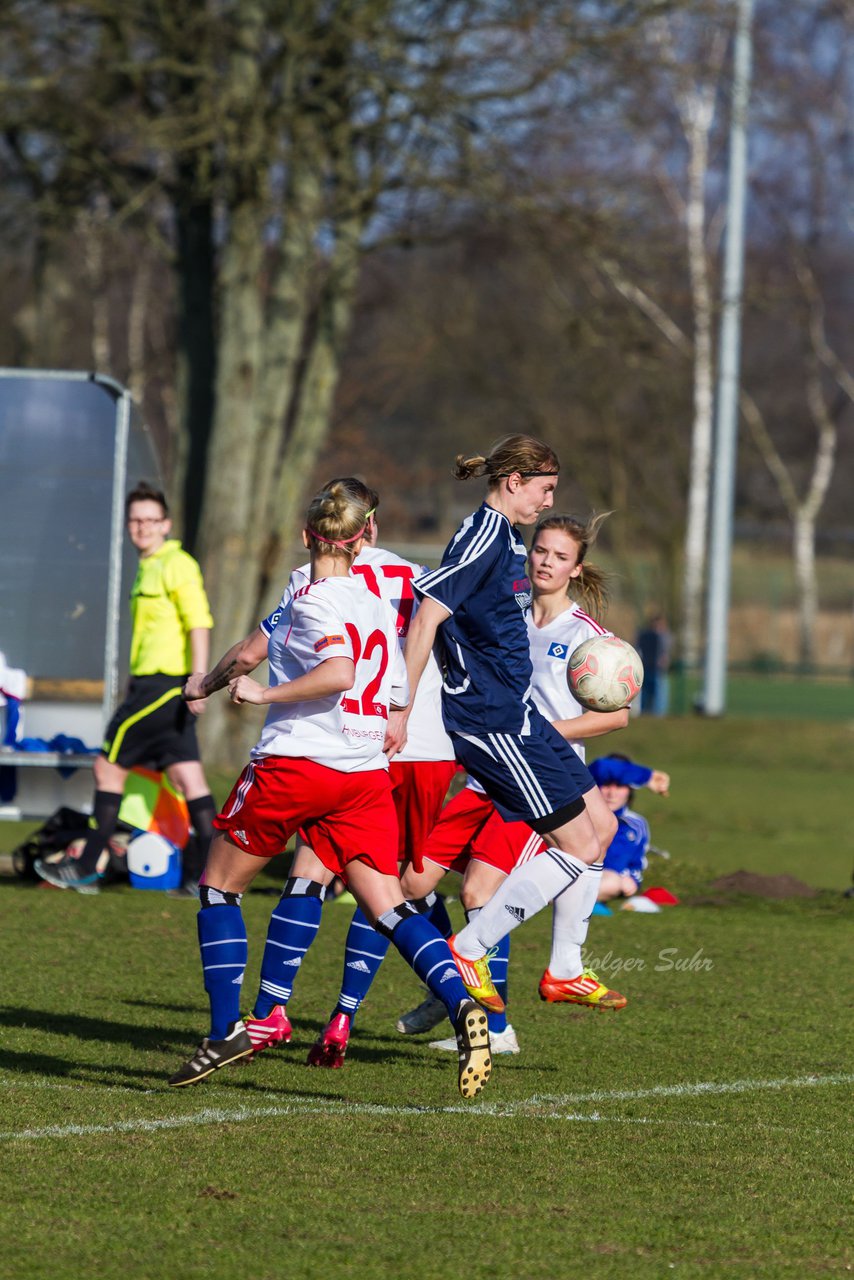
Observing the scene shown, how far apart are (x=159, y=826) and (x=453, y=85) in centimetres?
943

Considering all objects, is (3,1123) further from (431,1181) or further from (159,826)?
(159,826)

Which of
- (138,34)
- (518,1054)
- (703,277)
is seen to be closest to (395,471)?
(703,277)

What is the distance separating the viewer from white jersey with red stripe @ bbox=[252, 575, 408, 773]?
17.5ft

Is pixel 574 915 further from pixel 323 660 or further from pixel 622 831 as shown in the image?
pixel 622 831

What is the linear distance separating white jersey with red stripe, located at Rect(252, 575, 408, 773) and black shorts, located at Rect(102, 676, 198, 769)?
163 inches

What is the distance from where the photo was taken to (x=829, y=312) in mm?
50406

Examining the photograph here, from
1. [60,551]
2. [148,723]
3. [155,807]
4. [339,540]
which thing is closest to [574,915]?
→ [339,540]

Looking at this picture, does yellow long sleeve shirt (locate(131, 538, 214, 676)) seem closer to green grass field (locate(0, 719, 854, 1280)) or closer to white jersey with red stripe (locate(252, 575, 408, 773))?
green grass field (locate(0, 719, 854, 1280))

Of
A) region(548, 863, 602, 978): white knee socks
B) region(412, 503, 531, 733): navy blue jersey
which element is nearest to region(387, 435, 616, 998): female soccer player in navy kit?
region(412, 503, 531, 733): navy blue jersey

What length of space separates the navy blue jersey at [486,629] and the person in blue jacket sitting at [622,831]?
3.87 m

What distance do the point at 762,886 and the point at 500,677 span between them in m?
5.38

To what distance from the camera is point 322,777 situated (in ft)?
17.6

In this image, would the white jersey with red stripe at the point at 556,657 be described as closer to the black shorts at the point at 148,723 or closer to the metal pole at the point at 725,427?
the black shorts at the point at 148,723

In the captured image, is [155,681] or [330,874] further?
[155,681]
